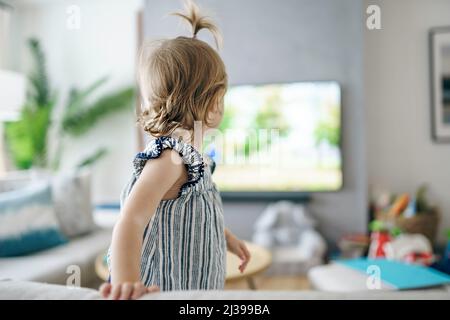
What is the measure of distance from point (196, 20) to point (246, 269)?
789 millimetres

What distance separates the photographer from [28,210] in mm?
1261

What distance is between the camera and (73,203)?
1.56 m

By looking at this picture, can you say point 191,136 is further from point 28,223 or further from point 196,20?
point 28,223

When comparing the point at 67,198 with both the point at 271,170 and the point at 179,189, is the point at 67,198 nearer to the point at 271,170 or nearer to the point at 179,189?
the point at 271,170

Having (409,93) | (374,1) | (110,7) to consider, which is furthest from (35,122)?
(374,1)

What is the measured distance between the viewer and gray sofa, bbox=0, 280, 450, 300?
1.17 ft

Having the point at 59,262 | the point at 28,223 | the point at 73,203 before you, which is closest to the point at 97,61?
the point at 73,203

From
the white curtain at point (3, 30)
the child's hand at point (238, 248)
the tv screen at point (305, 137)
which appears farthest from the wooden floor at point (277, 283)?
the white curtain at point (3, 30)

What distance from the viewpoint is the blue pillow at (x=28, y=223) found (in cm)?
94

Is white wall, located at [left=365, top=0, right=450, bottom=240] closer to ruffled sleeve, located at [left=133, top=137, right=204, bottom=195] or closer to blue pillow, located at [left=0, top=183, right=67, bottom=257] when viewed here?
blue pillow, located at [left=0, top=183, right=67, bottom=257]

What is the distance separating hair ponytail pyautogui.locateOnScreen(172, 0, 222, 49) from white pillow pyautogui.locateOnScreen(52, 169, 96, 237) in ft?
3.85

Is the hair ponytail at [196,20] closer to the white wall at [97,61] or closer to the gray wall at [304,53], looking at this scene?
the gray wall at [304,53]

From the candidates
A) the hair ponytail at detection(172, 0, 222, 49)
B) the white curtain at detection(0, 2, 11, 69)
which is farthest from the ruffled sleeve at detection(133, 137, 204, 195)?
the white curtain at detection(0, 2, 11, 69)

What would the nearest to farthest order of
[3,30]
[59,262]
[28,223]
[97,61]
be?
[59,262] < [28,223] < [3,30] < [97,61]
